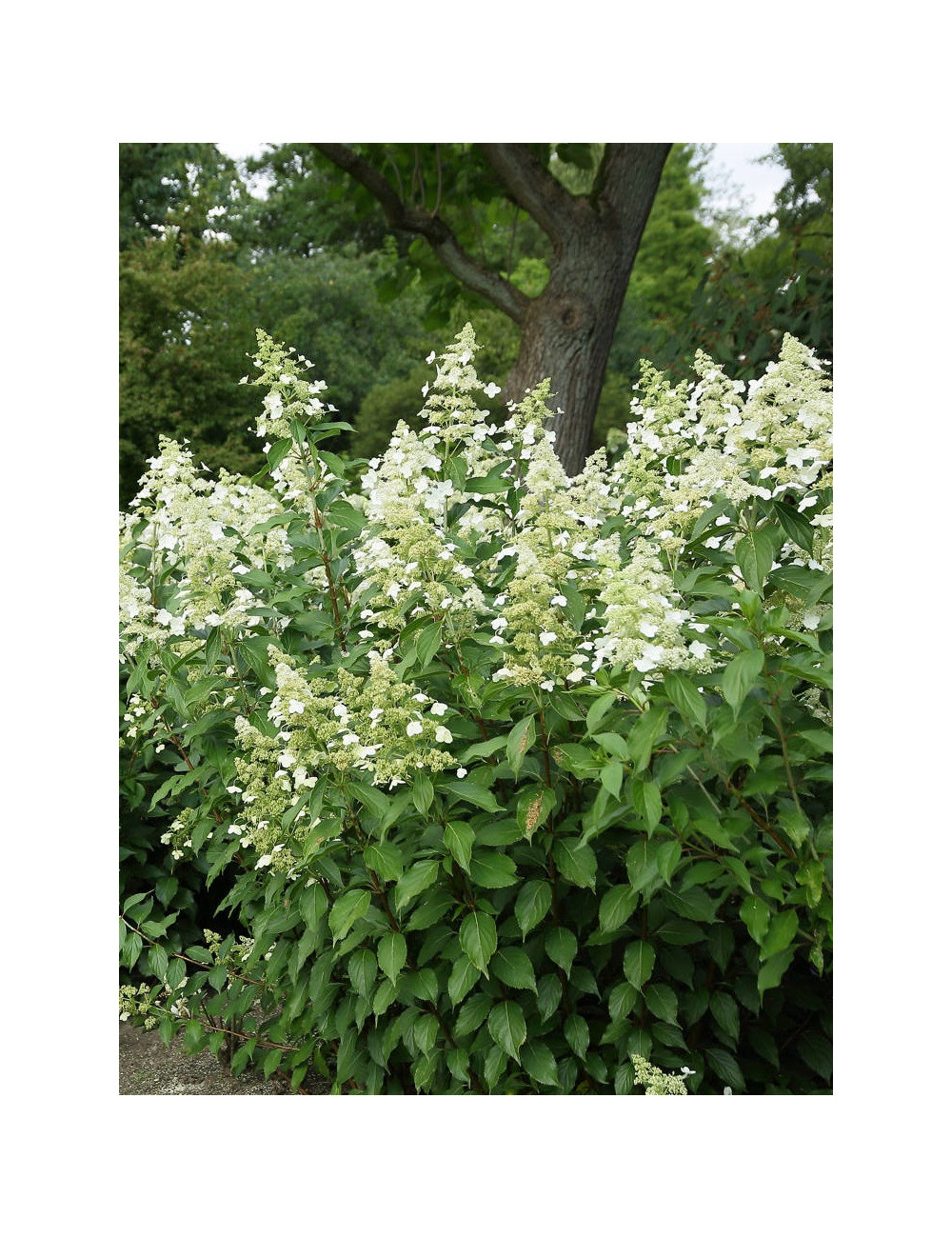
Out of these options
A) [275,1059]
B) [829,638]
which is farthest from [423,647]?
[275,1059]

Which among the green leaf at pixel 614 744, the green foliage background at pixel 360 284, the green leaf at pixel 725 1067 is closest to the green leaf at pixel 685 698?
the green leaf at pixel 614 744

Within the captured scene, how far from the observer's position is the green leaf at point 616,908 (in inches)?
86.1

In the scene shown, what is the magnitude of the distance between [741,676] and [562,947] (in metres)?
0.81

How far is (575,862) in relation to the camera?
221 cm

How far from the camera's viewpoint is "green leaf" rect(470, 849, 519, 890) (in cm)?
219

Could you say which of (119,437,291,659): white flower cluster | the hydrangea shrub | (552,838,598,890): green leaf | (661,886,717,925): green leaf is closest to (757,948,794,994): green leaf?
the hydrangea shrub

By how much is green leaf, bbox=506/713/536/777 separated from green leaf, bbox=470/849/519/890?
233mm

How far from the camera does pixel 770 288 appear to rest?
7.09 metres

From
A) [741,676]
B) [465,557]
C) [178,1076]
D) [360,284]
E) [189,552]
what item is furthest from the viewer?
[360,284]

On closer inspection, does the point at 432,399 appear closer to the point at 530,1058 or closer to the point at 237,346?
the point at 530,1058

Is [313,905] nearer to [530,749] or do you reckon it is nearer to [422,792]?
[422,792]

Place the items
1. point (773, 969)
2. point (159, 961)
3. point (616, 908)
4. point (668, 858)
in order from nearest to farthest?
point (668, 858) < point (773, 969) < point (616, 908) < point (159, 961)

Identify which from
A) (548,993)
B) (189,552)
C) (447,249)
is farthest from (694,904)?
(447,249)
